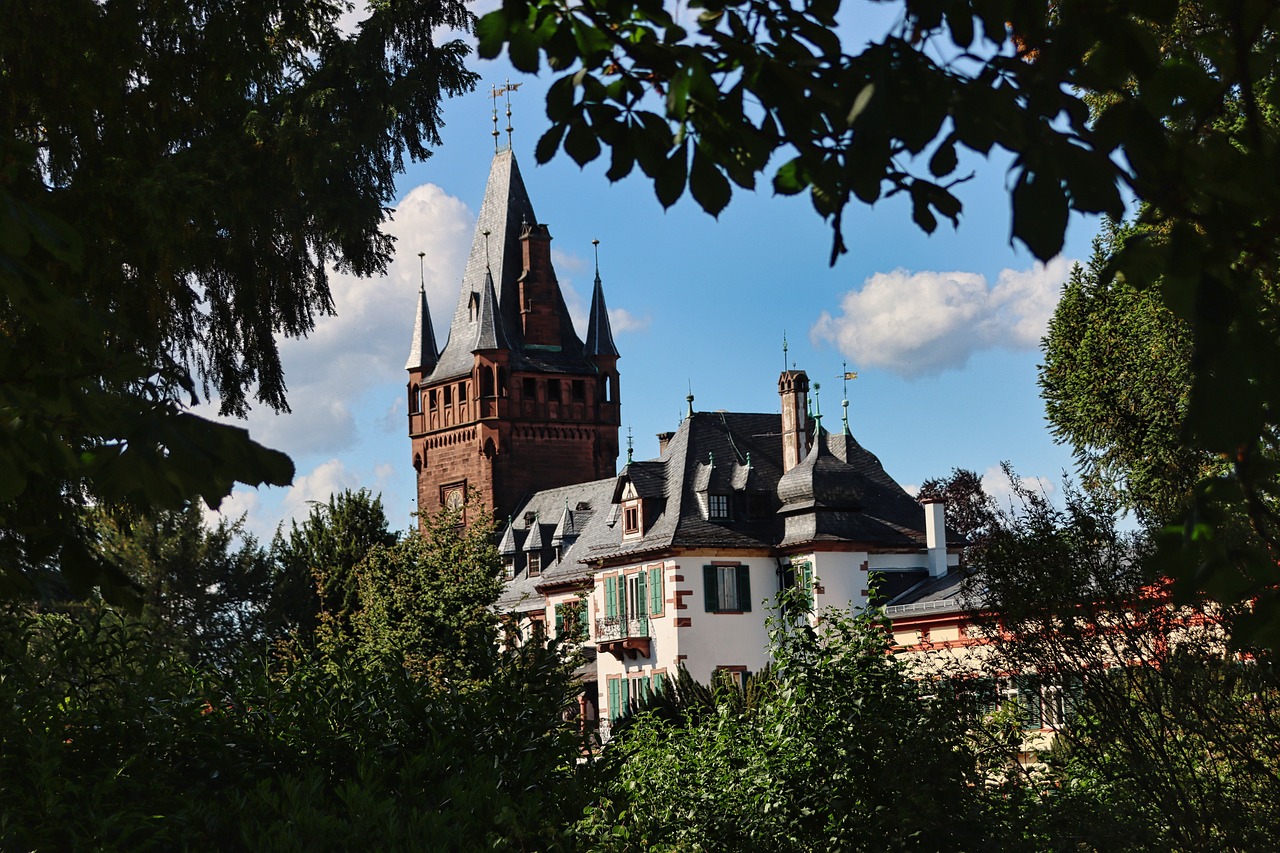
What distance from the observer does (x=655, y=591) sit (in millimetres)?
49375

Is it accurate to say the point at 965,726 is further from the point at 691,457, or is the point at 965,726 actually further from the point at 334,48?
the point at 691,457

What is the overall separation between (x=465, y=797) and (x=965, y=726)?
4121 mm

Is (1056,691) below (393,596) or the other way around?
below

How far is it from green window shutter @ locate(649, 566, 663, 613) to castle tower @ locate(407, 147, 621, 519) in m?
24.3

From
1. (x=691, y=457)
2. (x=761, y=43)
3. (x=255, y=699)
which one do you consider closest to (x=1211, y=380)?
(x=761, y=43)

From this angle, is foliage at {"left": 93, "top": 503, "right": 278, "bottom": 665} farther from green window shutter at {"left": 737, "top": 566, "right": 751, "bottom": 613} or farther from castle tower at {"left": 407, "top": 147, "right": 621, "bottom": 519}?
green window shutter at {"left": 737, "top": 566, "right": 751, "bottom": 613}

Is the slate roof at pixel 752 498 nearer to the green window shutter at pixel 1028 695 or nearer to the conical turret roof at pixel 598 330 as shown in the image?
the conical turret roof at pixel 598 330

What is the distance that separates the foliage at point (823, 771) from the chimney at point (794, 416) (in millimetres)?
41560

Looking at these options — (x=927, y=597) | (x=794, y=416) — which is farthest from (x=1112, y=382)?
(x=794, y=416)

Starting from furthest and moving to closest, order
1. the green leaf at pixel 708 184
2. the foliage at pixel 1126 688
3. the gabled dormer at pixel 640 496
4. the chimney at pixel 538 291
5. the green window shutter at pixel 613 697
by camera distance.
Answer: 1. the chimney at pixel 538 291
2. the gabled dormer at pixel 640 496
3. the green window shutter at pixel 613 697
4. the foliage at pixel 1126 688
5. the green leaf at pixel 708 184

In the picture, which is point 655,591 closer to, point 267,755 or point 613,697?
point 613,697

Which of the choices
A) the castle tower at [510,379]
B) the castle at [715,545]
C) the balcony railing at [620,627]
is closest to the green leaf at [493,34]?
the castle at [715,545]

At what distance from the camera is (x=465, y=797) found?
665 cm

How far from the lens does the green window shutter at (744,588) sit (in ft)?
160
